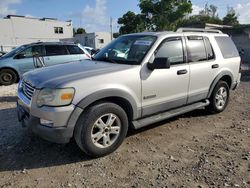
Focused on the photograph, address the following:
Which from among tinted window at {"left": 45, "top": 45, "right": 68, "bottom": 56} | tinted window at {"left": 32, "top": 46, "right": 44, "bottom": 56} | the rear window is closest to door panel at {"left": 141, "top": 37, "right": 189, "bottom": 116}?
the rear window

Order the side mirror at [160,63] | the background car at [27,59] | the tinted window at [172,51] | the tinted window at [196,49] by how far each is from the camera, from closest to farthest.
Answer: the side mirror at [160,63], the tinted window at [172,51], the tinted window at [196,49], the background car at [27,59]

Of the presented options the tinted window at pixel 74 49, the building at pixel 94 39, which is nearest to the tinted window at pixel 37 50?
the tinted window at pixel 74 49

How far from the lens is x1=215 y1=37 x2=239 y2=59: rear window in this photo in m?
5.79

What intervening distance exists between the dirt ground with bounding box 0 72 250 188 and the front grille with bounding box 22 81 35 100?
36.0 inches

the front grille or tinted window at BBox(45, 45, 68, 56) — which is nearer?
the front grille

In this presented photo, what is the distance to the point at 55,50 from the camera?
33.9 ft

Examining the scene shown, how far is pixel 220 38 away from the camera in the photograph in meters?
5.88

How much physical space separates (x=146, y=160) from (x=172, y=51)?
2.00 meters

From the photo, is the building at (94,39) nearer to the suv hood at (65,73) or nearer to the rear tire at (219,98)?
the rear tire at (219,98)

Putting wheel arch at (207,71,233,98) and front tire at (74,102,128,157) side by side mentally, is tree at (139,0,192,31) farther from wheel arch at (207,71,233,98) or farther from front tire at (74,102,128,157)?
front tire at (74,102,128,157)

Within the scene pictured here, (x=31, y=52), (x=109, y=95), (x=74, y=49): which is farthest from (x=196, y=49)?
(x=31, y=52)

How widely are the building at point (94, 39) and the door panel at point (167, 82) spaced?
43.9 m

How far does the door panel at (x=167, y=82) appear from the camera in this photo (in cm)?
430

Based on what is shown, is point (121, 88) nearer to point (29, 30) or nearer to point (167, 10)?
point (167, 10)
